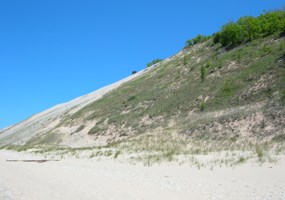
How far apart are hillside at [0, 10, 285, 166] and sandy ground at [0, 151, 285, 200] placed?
2145 millimetres

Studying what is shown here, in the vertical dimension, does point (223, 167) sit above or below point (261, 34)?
below

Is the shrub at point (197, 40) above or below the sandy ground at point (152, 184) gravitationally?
above

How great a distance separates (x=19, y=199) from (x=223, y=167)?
22.1 feet

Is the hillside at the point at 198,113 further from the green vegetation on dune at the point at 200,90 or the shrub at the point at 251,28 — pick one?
the shrub at the point at 251,28

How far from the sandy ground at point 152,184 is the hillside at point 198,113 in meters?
2.15

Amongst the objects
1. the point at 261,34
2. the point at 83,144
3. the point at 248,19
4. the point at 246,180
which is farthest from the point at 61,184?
the point at 248,19

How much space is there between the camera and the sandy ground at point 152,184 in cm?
953

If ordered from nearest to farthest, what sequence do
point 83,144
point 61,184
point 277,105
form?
point 61,184 < point 277,105 < point 83,144

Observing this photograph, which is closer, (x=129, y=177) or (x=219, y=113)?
(x=129, y=177)

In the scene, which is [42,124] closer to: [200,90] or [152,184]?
[200,90]

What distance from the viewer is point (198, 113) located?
27.8 meters

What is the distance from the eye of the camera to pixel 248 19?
43.2 metres

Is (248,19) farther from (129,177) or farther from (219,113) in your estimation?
(129,177)

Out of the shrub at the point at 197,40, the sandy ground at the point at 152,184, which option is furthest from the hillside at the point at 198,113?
the shrub at the point at 197,40
